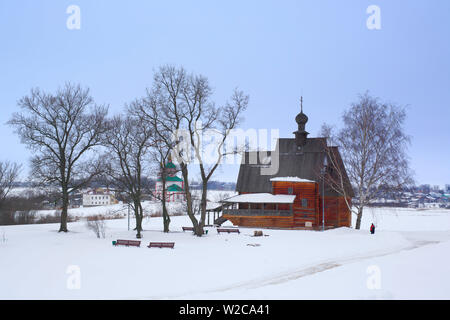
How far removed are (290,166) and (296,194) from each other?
3.22m

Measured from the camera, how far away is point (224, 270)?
1534 centimetres

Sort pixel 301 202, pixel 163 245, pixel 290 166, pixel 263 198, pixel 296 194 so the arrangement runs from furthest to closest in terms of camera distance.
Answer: pixel 290 166, pixel 296 194, pixel 301 202, pixel 263 198, pixel 163 245

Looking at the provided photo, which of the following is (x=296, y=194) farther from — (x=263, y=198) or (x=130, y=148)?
(x=130, y=148)

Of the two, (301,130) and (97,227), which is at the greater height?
(301,130)

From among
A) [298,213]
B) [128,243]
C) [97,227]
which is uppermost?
[298,213]

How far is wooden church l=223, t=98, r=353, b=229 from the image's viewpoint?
36.8 meters

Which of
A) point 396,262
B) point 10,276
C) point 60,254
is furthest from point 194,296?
point 60,254

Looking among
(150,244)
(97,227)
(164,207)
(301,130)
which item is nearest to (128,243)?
(150,244)

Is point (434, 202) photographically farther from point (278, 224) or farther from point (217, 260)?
point (217, 260)

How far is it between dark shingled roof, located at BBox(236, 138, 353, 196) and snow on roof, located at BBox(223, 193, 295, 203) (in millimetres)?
1370

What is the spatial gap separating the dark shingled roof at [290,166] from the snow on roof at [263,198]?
1.37m

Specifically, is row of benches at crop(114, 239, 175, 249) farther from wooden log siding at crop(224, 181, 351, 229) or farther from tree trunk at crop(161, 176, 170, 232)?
wooden log siding at crop(224, 181, 351, 229)

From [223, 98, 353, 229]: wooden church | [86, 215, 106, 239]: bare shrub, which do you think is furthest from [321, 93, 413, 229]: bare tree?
→ [86, 215, 106, 239]: bare shrub

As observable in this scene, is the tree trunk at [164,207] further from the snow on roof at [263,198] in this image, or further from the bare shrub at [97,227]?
the snow on roof at [263,198]
